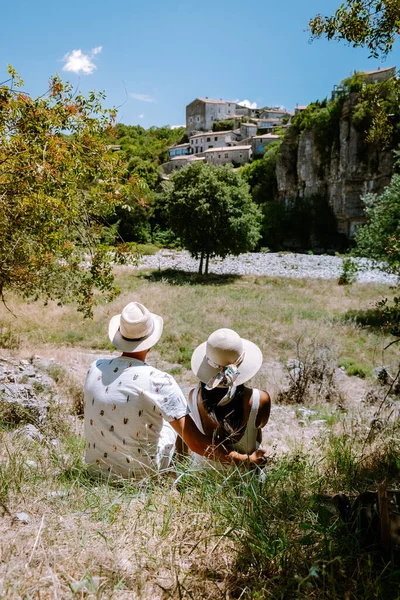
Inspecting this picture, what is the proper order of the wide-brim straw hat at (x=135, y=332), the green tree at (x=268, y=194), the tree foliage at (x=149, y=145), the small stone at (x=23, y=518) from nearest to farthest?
the small stone at (x=23, y=518)
the wide-brim straw hat at (x=135, y=332)
the green tree at (x=268, y=194)
the tree foliage at (x=149, y=145)

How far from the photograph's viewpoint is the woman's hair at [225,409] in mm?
2762

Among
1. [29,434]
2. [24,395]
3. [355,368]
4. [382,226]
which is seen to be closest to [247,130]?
[382,226]

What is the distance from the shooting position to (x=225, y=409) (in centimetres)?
281

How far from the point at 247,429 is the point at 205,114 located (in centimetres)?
11080

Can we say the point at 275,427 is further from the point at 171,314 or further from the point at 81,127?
the point at 171,314

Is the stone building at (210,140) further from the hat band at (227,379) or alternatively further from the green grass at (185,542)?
the green grass at (185,542)

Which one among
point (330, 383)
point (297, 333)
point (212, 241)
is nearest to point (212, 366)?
point (330, 383)

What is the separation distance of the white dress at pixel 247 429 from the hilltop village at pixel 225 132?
67107 mm

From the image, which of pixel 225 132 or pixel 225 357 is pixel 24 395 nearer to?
pixel 225 357

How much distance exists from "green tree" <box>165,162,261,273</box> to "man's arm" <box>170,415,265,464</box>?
28.6 meters

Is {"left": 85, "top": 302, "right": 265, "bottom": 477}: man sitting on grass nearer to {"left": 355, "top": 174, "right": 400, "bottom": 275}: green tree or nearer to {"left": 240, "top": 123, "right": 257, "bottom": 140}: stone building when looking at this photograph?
{"left": 355, "top": 174, "right": 400, "bottom": 275}: green tree

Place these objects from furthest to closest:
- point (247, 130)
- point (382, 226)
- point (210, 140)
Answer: point (210, 140)
point (247, 130)
point (382, 226)

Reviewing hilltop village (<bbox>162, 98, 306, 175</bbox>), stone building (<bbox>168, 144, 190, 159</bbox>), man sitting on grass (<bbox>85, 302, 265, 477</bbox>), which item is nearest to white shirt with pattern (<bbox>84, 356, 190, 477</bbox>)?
man sitting on grass (<bbox>85, 302, 265, 477</bbox>)

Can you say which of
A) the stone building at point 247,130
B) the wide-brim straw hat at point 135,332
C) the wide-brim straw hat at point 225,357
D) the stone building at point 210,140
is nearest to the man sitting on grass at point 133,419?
the wide-brim straw hat at point 135,332
